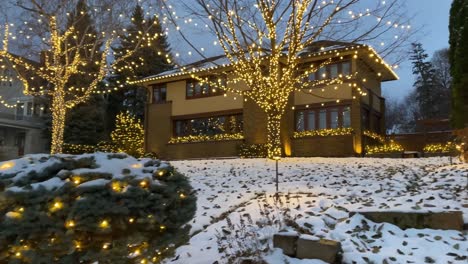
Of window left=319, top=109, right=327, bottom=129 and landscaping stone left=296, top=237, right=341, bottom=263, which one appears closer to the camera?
landscaping stone left=296, top=237, right=341, bottom=263

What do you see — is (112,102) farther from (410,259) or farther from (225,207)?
(410,259)

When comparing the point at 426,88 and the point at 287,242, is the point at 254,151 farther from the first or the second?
the point at 426,88

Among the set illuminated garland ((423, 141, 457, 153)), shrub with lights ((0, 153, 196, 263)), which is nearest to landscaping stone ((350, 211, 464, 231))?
shrub with lights ((0, 153, 196, 263))

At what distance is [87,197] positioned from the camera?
11.8 ft

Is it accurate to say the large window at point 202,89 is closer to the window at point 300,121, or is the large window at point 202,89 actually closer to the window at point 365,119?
the window at point 300,121

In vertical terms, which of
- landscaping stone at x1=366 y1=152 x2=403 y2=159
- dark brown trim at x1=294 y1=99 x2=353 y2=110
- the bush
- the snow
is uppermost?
dark brown trim at x1=294 y1=99 x2=353 y2=110

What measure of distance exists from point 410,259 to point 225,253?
7.37 ft

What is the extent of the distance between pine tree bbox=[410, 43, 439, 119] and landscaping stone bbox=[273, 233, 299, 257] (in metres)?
42.0

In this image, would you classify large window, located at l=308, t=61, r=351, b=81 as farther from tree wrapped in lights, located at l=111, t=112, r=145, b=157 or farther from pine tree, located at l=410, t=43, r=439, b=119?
pine tree, located at l=410, t=43, r=439, b=119

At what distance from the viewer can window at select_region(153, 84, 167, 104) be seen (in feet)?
83.0

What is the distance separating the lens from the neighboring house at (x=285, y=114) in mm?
19297

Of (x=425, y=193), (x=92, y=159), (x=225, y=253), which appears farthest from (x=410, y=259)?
(x=92, y=159)

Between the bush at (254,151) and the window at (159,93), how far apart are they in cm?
→ 790

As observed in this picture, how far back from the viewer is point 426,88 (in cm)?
4397
